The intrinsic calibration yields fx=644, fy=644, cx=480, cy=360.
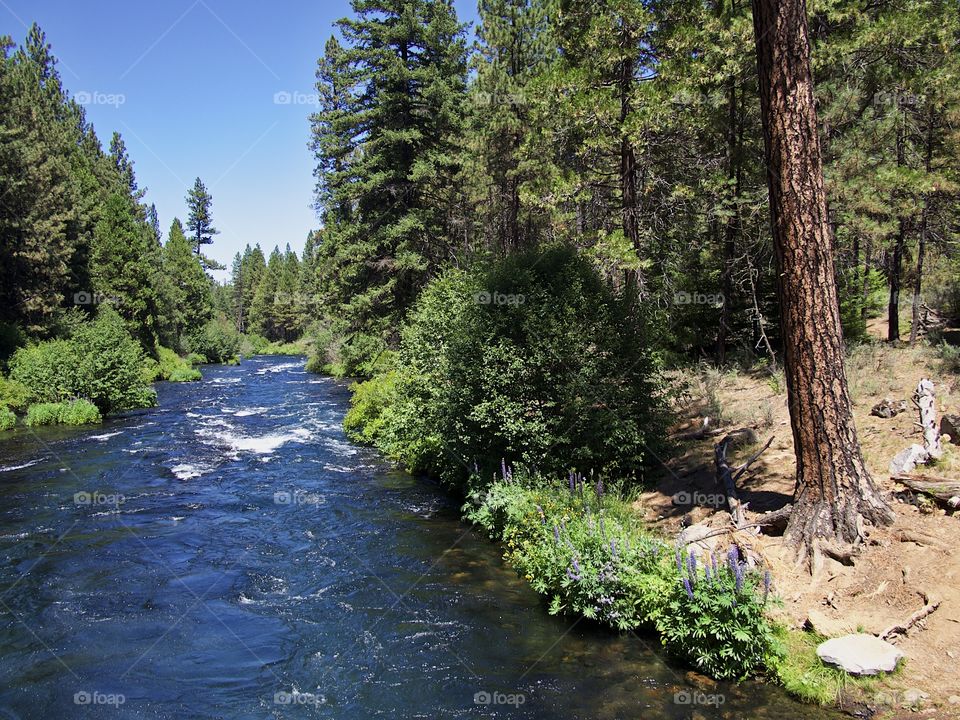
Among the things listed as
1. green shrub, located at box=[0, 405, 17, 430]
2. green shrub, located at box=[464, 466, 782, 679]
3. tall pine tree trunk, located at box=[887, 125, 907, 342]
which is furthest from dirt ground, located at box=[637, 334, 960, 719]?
Answer: green shrub, located at box=[0, 405, 17, 430]

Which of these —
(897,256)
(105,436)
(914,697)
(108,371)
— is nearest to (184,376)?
(108,371)

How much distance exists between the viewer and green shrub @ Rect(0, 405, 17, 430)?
2367cm

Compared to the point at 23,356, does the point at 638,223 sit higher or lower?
higher

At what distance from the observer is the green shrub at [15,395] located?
25484 millimetres

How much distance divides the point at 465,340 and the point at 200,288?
62736mm

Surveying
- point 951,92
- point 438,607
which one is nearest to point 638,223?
point 951,92

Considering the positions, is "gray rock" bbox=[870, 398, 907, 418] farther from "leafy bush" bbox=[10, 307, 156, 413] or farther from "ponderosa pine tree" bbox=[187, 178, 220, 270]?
"ponderosa pine tree" bbox=[187, 178, 220, 270]

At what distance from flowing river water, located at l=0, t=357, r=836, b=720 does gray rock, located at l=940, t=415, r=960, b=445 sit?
17.9ft

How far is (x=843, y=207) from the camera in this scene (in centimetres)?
1590

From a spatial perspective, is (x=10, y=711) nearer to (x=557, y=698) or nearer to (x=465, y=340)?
(x=557, y=698)

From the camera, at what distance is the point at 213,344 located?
65000 mm

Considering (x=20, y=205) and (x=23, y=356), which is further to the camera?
(x=20, y=205)

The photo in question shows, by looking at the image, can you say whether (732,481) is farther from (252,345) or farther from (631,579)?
(252,345)

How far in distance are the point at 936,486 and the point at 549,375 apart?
5.93 m
